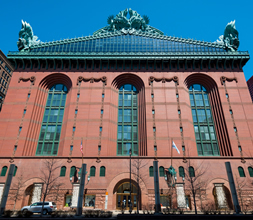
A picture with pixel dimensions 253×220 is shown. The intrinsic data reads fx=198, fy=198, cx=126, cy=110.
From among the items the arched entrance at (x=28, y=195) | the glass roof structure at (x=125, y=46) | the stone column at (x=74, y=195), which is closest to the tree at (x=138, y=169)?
the stone column at (x=74, y=195)

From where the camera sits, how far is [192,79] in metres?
45.7

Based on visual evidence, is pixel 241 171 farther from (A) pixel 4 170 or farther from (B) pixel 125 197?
(A) pixel 4 170

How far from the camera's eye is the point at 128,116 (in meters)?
43.2

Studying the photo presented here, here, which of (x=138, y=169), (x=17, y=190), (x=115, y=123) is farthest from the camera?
(x=115, y=123)

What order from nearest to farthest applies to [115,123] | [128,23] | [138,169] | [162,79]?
[138,169], [115,123], [162,79], [128,23]

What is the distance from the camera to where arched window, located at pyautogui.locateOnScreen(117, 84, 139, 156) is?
4016cm

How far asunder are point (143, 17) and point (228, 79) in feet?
104

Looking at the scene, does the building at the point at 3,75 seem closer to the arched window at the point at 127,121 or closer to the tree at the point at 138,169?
the arched window at the point at 127,121

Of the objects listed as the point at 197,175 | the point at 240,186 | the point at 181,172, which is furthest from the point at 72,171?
the point at 240,186

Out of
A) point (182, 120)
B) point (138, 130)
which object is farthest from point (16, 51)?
point (182, 120)

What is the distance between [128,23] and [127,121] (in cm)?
2959

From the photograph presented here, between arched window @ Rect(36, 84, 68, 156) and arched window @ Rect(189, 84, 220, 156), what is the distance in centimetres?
2864

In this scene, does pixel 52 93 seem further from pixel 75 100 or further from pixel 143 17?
pixel 143 17

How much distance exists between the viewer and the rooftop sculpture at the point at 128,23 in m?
55.6
